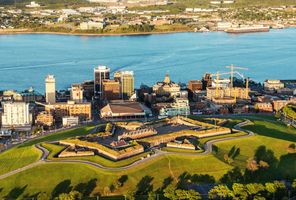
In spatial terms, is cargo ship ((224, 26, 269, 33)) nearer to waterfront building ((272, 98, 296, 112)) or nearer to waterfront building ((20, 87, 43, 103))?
waterfront building ((272, 98, 296, 112))

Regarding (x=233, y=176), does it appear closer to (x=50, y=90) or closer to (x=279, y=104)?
(x=279, y=104)

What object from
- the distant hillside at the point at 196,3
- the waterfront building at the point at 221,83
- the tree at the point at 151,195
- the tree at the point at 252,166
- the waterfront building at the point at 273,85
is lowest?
the tree at the point at 151,195

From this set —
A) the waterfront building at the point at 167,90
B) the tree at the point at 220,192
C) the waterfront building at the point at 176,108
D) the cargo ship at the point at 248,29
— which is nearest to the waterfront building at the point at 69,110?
the waterfront building at the point at 176,108

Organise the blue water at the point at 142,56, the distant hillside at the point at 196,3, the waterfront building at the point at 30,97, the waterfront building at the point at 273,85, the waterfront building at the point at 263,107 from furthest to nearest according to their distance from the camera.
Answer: the distant hillside at the point at 196,3 → the blue water at the point at 142,56 → the waterfront building at the point at 273,85 → the waterfront building at the point at 30,97 → the waterfront building at the point at 263,107

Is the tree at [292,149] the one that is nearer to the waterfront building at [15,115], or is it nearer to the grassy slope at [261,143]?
the grassy slope at [261,143]

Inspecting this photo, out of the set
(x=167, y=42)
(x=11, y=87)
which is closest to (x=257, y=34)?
(x=167, y=42)

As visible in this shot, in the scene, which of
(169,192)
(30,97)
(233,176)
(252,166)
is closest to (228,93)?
(30,97)
